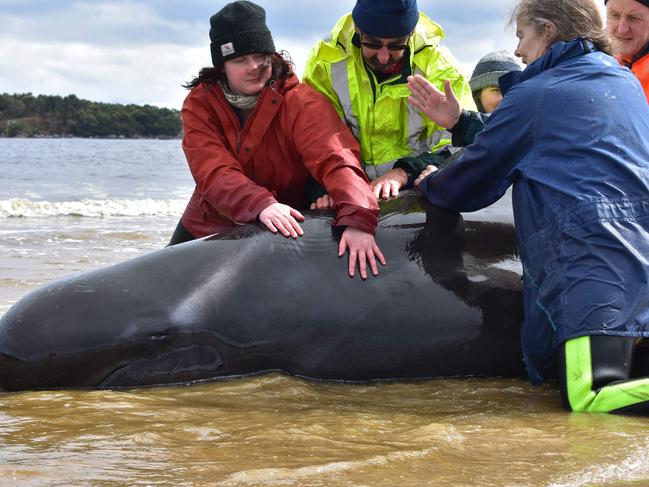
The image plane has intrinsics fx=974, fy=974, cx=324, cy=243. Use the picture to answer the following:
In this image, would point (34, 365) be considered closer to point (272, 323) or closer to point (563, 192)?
point (272, 323)

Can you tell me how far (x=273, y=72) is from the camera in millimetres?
5699

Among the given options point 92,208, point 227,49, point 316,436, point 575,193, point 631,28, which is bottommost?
point 316,436

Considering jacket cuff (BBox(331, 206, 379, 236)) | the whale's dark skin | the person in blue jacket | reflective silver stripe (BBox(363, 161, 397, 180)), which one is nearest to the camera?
the person in blue jacket

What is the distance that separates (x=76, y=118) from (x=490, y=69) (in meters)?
90.9

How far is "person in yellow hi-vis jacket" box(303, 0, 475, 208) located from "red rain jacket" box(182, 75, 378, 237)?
23cm

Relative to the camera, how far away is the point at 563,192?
4359mm

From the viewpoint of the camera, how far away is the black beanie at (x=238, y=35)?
218 inches

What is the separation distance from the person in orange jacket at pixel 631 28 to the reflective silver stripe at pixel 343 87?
2084mm

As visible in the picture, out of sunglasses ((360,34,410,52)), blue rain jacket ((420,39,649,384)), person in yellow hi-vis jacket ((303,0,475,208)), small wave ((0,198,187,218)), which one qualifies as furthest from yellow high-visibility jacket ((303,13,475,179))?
small wave ((0,198,187,218))

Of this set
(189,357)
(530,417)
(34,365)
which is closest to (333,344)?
(189,357)

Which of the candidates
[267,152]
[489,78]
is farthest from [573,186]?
[489,78]

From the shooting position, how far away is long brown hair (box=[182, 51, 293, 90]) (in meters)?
5.69

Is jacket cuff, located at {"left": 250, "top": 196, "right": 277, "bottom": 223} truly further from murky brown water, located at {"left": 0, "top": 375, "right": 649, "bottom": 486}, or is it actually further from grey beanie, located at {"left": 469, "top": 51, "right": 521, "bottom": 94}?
grey beanie, located at {"left": 469, "top": 51, "right": 521, "bottom": 94}

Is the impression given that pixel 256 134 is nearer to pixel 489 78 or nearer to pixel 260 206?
pixel 260 206
